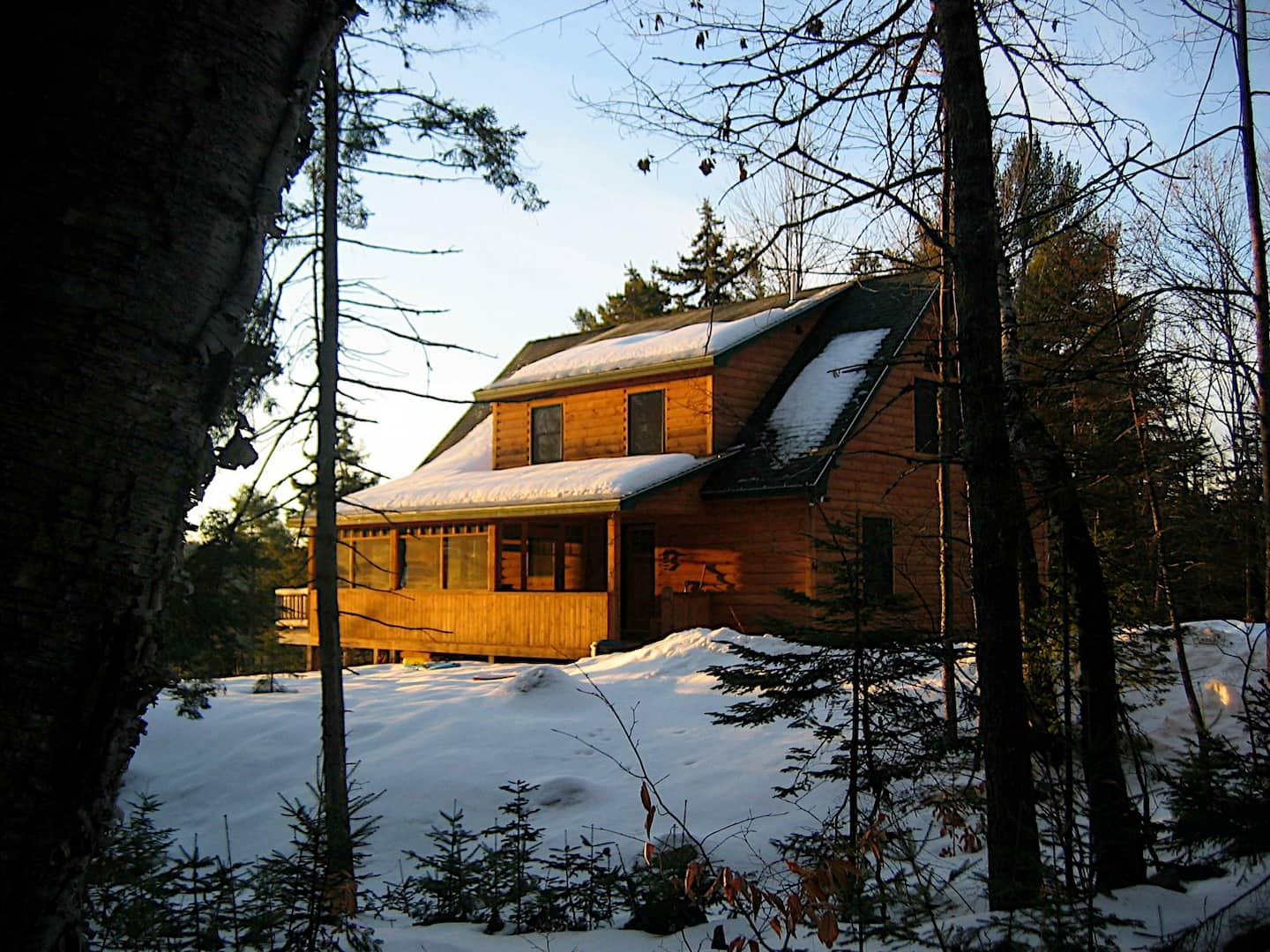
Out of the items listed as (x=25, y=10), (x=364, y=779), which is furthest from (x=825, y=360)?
(x=25, y=10)

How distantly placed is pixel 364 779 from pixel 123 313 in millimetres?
8311

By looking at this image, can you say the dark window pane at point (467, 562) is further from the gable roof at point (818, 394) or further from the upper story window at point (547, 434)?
the gable roof at point (818, 394)

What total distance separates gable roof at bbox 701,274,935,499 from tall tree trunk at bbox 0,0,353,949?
47.8 ft

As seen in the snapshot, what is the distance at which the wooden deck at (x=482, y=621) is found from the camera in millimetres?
→ 18016

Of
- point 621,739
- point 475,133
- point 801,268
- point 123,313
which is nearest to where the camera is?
point 123,313

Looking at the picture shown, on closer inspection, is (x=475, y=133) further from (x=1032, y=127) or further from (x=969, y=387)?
(x=969, y=387)

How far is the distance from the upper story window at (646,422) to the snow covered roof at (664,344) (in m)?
0.75

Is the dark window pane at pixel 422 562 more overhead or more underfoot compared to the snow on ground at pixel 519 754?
more overhead

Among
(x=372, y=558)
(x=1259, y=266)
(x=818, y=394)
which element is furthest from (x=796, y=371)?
(x=1259, y=266)

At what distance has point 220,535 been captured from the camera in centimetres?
822

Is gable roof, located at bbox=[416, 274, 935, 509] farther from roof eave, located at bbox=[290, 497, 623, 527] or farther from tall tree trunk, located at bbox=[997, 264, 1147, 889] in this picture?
tall tree trunk, located at bbox=[997, 264, 1147, 889]

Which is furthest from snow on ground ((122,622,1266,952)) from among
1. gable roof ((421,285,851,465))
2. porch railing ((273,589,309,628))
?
porch railing ((273,589,309,628))

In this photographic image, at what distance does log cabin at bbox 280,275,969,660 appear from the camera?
58.0 ft

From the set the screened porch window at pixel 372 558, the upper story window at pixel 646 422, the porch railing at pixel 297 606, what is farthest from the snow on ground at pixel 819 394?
the porch railing at pixel 297 606
